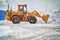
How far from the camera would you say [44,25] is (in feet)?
9.33

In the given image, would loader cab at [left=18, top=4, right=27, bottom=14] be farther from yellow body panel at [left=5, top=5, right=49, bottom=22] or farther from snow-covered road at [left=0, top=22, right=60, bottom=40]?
snow-covered road at [left=0, top=22, right=60, bottom=40]

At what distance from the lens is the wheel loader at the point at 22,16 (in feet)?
9.36

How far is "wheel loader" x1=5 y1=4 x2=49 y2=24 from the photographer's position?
2854mm

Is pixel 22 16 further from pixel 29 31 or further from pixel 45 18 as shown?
pixel 45 18

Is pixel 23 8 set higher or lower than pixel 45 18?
higher

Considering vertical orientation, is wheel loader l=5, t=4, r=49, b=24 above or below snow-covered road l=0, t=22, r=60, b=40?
above

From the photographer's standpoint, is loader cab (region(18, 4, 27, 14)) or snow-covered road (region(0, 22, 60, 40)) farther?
loader cab (region(18, 4, 27, 14))

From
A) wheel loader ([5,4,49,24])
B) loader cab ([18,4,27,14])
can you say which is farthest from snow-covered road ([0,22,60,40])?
loader cab ([18,4,27,14])

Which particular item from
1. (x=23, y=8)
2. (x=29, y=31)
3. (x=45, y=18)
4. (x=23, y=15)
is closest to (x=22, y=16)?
(x=23, y=15)

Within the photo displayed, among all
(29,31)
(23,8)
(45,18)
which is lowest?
(29,31)

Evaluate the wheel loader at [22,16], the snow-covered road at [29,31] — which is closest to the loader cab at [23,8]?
the wheel loader at [22,16]

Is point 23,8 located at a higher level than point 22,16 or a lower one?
higher

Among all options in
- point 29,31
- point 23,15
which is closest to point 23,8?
point 23,15

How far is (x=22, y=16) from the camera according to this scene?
2.89 meters
